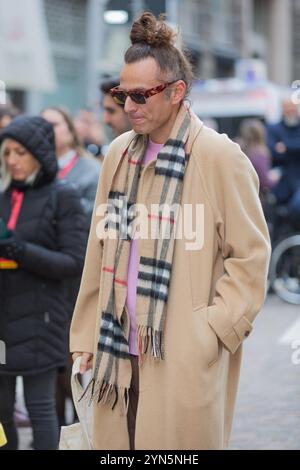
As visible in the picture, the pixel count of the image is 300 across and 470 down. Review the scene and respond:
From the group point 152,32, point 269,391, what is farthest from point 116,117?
point 269,391

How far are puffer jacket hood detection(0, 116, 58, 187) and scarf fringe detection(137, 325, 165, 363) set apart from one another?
5.78 feet

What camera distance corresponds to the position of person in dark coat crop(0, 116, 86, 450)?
512cm

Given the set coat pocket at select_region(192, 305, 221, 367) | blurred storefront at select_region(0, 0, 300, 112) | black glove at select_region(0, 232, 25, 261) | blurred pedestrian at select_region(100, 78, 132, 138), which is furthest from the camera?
blurred storefront at select_region(0, 0, 300, 112)

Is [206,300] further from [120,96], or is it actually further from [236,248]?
[120,96]

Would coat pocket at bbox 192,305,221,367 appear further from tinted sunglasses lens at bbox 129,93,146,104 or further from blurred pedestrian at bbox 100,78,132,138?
blurred pedestrian at bbox 100,78,132,138

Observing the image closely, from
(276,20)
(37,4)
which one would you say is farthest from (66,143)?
(276,20)

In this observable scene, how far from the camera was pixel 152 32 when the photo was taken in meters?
3.71

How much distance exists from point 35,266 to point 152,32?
168 cm

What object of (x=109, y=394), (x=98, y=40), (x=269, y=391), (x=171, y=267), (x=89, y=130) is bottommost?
(x=269, y=391)

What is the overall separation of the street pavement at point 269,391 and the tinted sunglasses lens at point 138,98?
2.92 meters

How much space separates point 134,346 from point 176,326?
0.73 ft

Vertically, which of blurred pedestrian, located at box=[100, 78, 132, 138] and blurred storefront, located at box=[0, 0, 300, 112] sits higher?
blurred storefront, located at box=[0, 0, 300, 112]

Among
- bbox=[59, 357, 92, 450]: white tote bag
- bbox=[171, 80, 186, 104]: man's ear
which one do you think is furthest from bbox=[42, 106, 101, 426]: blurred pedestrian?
bbox=[171, 80, 186, 104]: man's ear

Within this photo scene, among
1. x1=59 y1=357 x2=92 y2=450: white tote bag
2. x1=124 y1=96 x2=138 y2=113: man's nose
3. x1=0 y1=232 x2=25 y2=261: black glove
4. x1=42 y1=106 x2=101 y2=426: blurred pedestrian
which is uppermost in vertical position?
x1=124 y1=96 x2=138 y2=113: man's nose
